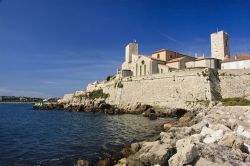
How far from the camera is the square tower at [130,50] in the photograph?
58.8 meters

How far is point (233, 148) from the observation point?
9.76 metres

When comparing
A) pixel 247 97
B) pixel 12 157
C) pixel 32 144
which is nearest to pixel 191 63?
pixel 247 97

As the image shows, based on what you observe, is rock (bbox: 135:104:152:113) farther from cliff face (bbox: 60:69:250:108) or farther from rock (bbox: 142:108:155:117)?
rock (bbox: 142:108:155:117)

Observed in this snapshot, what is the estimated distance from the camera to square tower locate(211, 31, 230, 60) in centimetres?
4822

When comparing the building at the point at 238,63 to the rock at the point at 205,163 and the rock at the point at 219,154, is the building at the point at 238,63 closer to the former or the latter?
the rock at the point at 219,154

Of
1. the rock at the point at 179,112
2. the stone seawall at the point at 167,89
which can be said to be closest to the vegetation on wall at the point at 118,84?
the stone seawall at the point at 167,89

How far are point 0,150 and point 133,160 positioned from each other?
9897 mm

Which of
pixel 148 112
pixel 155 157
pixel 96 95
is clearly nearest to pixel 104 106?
pixel 96 95

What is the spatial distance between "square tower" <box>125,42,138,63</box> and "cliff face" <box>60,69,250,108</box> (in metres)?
12.8

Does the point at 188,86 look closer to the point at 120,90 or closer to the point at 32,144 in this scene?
the point at 120,90

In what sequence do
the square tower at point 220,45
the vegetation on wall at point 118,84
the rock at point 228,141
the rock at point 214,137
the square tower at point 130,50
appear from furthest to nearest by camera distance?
the square tower at point 130,50 < the square tower at point 220,45 < the vegetation on wall at point 118,84 < the rock at point 214,137 < the rock at point 228,141

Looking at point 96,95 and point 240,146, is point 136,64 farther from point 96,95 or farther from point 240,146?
point 240,146

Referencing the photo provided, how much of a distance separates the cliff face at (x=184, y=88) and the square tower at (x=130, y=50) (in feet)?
41.9

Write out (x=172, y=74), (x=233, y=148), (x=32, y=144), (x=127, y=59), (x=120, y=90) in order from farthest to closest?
(x=127, y=59)
(x=120, y=90)
(x=172, y=74)
(x=32, y=144)
(x=233, y=148)
